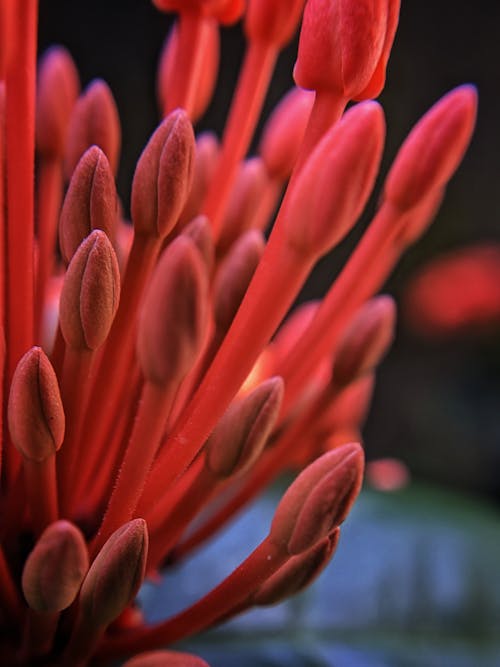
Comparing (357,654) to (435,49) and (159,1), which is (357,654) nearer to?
(159,1)

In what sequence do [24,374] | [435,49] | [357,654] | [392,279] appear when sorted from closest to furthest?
[24,374] → [357,654] → [435,49] → [392,279]

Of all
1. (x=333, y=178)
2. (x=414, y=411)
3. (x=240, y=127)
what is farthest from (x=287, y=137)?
(x=414, y=411)

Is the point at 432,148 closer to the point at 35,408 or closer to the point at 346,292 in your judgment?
the point at 346,292

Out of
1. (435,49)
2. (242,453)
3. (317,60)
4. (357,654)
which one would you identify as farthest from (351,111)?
(435,49)

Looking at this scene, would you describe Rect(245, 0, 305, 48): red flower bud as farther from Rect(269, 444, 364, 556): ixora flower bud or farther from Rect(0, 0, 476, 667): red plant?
Rect(269, 444, 364, 556): ixora flower bud

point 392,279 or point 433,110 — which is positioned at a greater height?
point 433,110

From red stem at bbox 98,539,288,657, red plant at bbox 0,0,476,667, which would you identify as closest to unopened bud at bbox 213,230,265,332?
red plant at bbox 0,0,476,667
